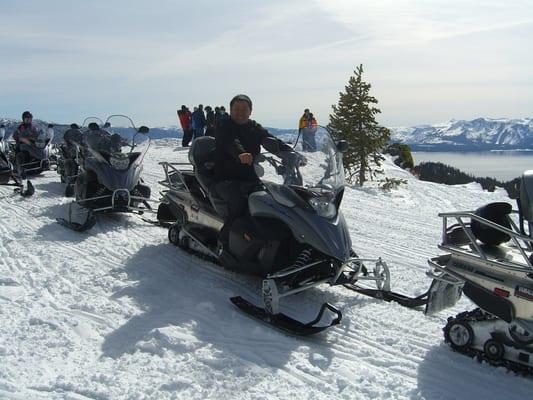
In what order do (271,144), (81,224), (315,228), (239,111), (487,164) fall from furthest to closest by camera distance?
(487,164)
(81,224)
(239,111)
(271,144)
(315,228)

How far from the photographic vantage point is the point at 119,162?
8.52 meters

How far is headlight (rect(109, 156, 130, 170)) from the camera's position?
8492mm

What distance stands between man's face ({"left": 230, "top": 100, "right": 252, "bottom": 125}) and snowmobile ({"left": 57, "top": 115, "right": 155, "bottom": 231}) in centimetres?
311

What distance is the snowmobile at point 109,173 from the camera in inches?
320

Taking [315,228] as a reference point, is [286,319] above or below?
below

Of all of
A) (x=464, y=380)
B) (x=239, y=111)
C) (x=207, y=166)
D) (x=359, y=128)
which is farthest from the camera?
(x=359, y=128)

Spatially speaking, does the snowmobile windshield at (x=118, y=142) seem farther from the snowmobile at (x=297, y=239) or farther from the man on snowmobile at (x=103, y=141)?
the snowmobile at (x=297, y=239)

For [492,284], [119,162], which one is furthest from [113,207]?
[492,284]

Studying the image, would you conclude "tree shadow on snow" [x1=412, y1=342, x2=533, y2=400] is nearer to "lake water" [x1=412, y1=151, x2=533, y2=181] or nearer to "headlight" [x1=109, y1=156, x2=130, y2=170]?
"headlight" [x1=109, y1=156, x2=130, y2=170]

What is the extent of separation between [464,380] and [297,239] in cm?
182

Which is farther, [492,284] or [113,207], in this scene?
[113,207]

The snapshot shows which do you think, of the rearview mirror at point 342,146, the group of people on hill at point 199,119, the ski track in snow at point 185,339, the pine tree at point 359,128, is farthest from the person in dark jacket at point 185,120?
the rearview mirror at point 342,146

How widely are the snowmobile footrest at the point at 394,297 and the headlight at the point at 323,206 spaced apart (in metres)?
0.94

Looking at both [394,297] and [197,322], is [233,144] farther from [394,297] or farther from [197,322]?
[394,297]
